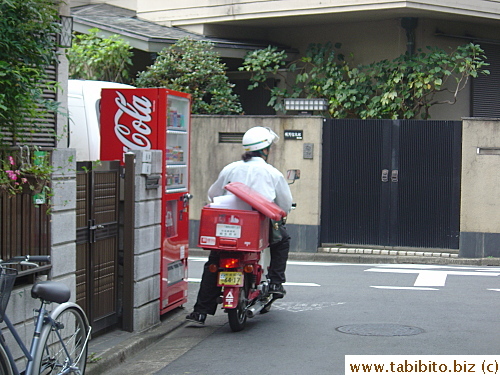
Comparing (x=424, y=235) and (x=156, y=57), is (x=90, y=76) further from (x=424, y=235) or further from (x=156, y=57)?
(x=424, y=235)

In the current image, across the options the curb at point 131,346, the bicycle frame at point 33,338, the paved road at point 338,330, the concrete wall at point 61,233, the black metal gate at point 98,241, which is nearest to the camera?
the bicycle frame at point 33,338

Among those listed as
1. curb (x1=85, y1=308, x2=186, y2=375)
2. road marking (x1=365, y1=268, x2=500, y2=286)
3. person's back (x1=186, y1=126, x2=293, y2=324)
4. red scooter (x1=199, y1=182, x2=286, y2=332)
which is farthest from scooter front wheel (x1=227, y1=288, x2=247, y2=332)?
road marking (x1=365, y1=268, x2=500, y2=286)

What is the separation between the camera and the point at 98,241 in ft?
24.7

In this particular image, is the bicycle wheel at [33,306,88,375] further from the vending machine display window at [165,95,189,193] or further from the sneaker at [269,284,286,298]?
the sneaker at [269,284,286,298]

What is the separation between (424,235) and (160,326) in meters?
8.53

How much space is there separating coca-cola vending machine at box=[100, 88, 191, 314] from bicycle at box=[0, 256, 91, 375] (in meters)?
2.58

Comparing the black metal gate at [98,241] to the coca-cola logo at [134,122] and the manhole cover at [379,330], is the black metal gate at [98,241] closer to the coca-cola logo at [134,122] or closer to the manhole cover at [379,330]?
the coca-cola logo at [134,122]

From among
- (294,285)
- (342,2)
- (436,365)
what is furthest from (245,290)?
(342,2)

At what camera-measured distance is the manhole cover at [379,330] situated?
315 inches

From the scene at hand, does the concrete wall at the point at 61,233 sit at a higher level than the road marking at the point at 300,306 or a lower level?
higher

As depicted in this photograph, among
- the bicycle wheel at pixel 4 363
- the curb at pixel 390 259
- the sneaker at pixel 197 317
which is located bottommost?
the curb at pixel 390 259

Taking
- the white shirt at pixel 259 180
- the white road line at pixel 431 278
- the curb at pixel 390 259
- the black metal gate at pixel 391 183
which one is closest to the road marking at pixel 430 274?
the white road line at pixel 431 278

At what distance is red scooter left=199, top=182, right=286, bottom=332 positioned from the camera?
8.00m

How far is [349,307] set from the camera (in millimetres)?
9570
